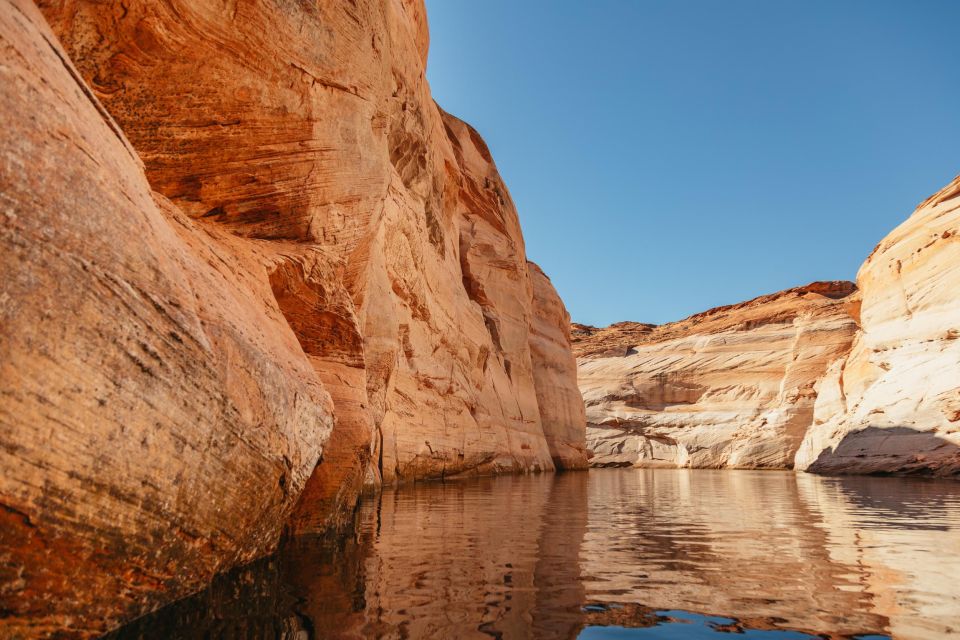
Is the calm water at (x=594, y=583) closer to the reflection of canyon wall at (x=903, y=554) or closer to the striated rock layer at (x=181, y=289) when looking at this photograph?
the reflection of canyon wall at (x=903, y=554)

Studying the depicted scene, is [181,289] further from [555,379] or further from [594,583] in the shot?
[555,379]

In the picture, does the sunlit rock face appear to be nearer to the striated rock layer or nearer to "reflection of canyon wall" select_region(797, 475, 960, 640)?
"reflection of canyon wall" select_region(797, 475, 960, 640)

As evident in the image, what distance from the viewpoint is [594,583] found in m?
4.13

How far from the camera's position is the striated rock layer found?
276cm

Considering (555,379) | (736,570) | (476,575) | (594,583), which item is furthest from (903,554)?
(555,379)

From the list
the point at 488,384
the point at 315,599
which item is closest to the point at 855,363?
the point at 488,384

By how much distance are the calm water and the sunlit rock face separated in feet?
47.2

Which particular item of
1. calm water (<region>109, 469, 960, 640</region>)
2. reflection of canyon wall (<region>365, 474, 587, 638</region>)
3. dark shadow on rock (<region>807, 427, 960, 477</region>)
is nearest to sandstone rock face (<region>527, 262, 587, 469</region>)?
dark shadow on rock (<region>807, 427, 960, 477</region>)

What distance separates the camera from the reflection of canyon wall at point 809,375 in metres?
20.8

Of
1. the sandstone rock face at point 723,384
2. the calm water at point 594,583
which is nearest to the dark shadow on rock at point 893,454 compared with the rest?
the sandstone rock face at point 723,384

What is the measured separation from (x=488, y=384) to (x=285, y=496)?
17.5m

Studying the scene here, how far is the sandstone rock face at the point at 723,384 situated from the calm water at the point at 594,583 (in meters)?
30.3

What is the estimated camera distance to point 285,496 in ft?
15.4

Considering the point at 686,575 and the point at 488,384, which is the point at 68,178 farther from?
the point at 488,384
